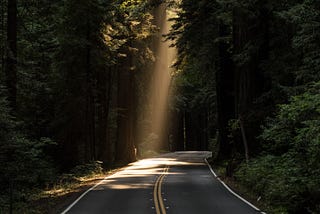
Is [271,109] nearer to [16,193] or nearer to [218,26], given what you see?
[218,26]

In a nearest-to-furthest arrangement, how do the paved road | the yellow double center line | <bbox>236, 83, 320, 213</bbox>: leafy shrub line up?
1. <bbox>236, 83, 320, 213</bbox>: leafy shrub
2. the yellow double center line
3. the paved road

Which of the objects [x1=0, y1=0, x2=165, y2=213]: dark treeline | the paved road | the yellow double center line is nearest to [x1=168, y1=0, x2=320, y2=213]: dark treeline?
the paved road

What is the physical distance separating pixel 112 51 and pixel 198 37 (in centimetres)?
606

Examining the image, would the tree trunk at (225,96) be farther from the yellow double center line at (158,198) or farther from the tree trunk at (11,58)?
the tree trunk at (11,58)

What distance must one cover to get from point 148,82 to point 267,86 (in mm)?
22048

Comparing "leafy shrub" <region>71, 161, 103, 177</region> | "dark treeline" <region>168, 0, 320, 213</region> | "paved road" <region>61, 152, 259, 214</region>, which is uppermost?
"dark treeline" <region>168, 0, 320, 213</region>

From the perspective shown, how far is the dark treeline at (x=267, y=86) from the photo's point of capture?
15.5 metres

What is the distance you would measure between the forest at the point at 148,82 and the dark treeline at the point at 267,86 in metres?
0.07

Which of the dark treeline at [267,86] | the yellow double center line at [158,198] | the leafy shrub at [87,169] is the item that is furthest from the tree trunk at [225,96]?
the yellow double center line at [158,198]

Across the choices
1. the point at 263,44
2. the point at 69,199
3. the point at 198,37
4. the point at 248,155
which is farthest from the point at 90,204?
the point at 198,37

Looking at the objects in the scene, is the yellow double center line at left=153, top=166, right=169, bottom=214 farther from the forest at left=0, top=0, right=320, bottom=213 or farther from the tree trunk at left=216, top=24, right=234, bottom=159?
the tree trunk at left=216, top=24, right=234, bottom=159

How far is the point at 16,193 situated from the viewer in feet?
60.8

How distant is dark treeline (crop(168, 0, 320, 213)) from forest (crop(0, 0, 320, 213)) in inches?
2.6

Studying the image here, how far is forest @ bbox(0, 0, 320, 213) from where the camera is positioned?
56.4ft
